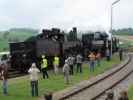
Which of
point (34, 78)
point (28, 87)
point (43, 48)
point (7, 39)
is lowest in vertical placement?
point (7, 39)

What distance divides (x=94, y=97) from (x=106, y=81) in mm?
10110

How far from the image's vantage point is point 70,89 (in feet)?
94.6

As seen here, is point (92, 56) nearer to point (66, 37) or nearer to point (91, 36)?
point (66, 37)

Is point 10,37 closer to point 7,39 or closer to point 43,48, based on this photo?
point 7,39

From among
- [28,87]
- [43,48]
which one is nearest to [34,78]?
[28,87]

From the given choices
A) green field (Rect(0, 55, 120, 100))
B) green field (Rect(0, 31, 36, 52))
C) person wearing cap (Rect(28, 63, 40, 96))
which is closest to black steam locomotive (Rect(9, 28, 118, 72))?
green field (Rect(0, 55, 120, 100))

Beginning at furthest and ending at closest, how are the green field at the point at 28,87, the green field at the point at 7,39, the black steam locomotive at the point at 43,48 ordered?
1. the green field at the point at 7,39
2. the black steam locomotive at the point at 43,48
3. the green field at the point at 28,87

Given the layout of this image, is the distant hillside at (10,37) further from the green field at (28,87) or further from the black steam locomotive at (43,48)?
the green field at (28,87)

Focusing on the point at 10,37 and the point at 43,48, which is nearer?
the point at 43,48

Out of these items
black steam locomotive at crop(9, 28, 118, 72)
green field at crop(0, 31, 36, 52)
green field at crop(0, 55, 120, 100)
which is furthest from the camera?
green field at crop(0, 31, 36, 52)

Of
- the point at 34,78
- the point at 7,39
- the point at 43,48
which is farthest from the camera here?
the point at 7,39

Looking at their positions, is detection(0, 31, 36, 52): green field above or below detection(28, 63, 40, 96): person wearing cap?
below

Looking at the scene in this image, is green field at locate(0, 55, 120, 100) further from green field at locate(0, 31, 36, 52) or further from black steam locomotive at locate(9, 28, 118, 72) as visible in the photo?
green field at locate(0, 31, 36, 52)

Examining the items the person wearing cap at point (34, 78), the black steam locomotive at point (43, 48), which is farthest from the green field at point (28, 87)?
the black steam locomotive at point (43, 48)
